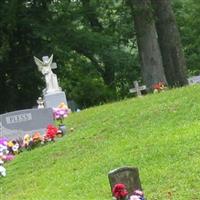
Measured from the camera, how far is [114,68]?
3447cm

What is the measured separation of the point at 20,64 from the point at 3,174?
808 inches

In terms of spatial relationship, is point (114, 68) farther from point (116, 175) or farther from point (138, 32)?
point (116, 175)

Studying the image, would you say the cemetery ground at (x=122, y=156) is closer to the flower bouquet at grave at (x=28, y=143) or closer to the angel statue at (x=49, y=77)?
the flower bouquet at grave at (x=28, y=143)

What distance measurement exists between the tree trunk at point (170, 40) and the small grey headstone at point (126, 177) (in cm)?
1744

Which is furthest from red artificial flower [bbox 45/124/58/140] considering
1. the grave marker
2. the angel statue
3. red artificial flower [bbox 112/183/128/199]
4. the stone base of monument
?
the angel statue

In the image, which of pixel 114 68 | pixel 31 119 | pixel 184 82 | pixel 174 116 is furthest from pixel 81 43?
pixel 174 116

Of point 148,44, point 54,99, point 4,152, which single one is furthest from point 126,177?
point 148,44

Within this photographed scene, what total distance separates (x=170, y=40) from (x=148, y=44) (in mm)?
1753

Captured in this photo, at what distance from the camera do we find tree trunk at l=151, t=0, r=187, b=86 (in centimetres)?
2397

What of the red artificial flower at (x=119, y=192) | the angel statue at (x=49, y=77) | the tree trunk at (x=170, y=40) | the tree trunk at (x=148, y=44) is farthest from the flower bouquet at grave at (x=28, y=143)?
the tree trunk at (x=170, y=40)

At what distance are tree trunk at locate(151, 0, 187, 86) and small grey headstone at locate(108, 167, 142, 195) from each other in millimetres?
17437

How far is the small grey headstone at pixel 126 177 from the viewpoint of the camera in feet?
21.0

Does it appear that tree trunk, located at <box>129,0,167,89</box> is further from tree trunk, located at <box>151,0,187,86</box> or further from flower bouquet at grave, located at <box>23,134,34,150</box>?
flower bouquet at grave, located at <box>23,134,34,150</box>

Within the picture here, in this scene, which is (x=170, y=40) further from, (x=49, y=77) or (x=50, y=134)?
(x=50, y=134)
